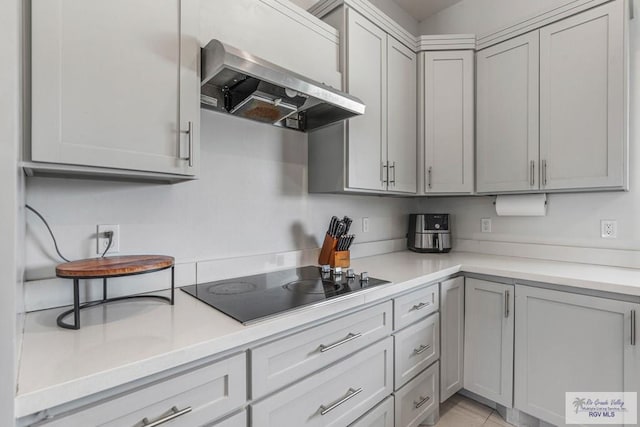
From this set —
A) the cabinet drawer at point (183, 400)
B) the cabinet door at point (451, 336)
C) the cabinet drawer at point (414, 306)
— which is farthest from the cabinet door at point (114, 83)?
the cabinet door at point (451, 336)

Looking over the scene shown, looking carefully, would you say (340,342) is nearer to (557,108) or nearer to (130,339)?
(130,339)

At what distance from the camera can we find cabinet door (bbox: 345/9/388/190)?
1.74m

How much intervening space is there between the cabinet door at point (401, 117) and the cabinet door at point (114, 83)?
4.15ft

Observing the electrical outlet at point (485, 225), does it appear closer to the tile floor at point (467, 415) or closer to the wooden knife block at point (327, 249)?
the tile floor at point (467, 415)

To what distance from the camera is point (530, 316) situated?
166 centimetres

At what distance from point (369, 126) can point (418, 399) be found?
1.52 metres

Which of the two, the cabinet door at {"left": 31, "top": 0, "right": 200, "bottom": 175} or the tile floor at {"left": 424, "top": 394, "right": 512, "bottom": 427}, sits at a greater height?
the cabinet door at {"left": 31, "top": 0, "right": 200, "bottom": 175}

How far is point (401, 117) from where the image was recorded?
2.10 meters

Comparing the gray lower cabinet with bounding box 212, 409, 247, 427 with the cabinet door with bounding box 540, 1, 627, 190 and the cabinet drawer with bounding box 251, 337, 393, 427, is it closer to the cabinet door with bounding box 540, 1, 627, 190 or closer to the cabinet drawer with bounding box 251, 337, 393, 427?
the cabinet drawer with bounding box 251, 337, 393, 427

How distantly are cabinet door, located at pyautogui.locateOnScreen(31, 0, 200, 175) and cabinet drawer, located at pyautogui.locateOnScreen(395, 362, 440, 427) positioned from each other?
142 cm

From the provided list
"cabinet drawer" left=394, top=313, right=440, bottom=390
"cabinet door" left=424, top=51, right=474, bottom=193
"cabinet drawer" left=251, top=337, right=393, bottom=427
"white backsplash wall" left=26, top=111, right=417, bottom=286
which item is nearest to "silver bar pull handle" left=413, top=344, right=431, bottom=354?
"cabinet drawer" left=394, top=313, right=440, bottom=390

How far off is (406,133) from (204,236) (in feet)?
4.85

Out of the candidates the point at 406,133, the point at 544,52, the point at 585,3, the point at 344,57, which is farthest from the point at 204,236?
the point at 585,3

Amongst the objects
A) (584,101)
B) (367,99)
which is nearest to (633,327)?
(584,101)
